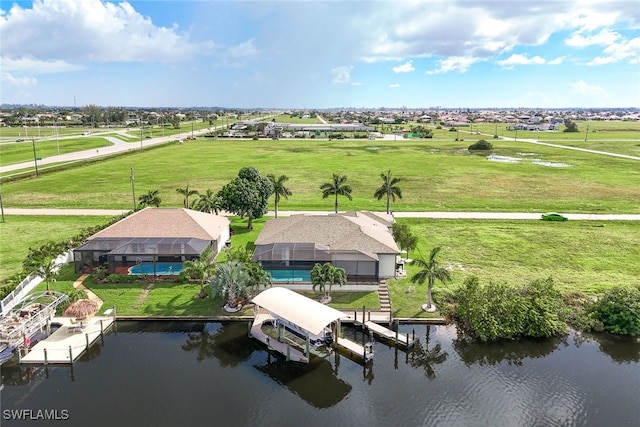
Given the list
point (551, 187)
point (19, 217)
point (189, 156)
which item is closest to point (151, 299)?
point (19, 217)

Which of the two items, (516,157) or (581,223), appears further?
(516,157)

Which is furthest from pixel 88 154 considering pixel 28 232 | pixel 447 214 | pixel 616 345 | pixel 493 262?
pixel 616 345

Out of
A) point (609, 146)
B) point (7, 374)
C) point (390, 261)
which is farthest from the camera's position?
point (609, 146)

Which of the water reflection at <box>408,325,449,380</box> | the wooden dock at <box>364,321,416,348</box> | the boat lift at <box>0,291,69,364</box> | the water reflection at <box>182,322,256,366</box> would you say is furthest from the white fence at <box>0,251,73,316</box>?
the water reflection at <box>408,325,449,380</box>

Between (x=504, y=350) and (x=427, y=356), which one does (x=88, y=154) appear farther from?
(x=504, y=350)

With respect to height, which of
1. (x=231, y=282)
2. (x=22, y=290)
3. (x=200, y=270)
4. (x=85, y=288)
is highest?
(x=200, y=270)

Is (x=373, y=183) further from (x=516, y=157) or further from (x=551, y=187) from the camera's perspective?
(x=516, y=157)
